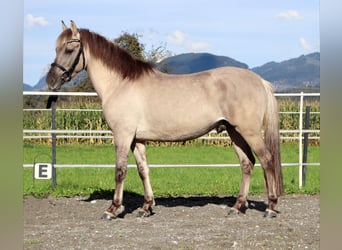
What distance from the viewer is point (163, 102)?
5.42 meters

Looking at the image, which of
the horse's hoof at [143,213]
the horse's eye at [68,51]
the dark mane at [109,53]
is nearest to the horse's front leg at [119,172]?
the horse's hoof at [143,213]

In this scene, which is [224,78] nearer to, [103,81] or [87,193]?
[103,81]

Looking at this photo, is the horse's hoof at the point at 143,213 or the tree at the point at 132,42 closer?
the horse's hoof at the point at 143,213

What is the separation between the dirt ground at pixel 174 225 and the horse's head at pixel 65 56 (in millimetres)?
1550

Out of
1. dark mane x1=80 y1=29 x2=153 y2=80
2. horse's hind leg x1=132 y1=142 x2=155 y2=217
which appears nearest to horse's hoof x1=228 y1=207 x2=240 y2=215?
horse's hind leg x1=132 y1=142 x2=155 y2=217

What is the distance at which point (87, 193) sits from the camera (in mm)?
6949

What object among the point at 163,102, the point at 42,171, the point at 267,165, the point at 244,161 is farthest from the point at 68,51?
the point at 267,165

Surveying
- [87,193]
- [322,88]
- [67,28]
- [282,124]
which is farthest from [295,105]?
[322,88]

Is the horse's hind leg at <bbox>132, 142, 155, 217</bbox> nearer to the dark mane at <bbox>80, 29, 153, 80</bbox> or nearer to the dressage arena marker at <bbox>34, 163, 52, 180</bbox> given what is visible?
the dark mane at <bbox>80, 29, 153, 80</bbox>

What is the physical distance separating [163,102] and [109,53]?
2.93 ft

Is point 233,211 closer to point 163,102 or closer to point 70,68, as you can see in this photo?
point 163,102

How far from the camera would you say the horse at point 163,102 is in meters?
5.34

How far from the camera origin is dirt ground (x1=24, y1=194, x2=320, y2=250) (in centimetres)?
414

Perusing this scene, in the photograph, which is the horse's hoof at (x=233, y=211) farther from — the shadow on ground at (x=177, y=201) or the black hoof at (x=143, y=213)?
the black hoof at (x=143, y=213)
